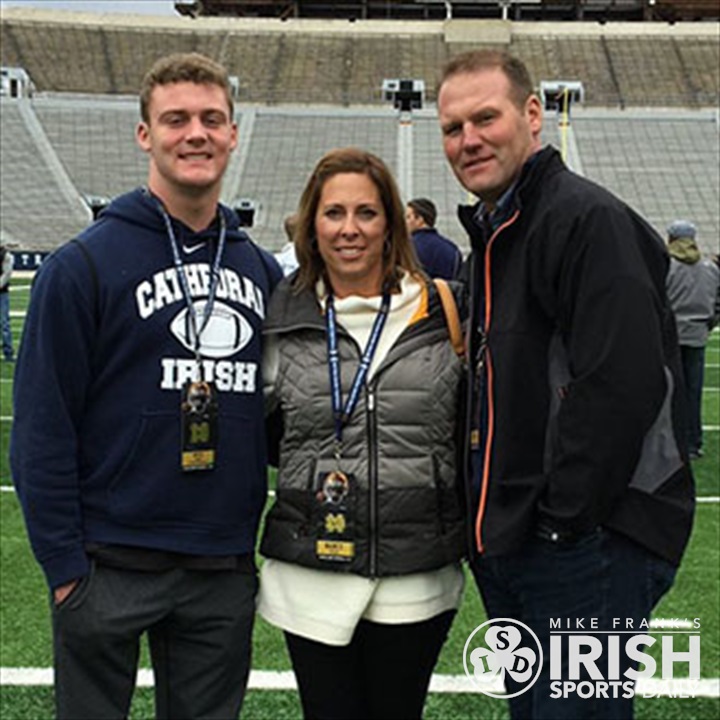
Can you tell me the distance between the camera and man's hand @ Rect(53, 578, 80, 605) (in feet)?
7.51

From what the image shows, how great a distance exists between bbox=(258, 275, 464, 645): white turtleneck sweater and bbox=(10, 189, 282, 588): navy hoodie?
0.15 metres

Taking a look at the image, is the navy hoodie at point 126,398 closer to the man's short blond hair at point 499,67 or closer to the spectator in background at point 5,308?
the man's short blond hair at point 499,67

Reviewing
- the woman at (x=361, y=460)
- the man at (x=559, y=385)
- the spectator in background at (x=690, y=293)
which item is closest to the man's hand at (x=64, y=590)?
the woman at (x=361, y=460)

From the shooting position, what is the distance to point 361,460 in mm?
2396

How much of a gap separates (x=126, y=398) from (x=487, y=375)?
802 millimetres

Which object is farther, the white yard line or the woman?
the white yard line

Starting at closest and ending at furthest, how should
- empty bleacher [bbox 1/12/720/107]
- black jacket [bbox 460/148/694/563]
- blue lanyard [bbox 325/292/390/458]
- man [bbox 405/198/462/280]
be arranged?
black jacket [bbox 460/148/694/563] → blue lanyard [bbox 325/292/390/458] → man [bbox 405/198/462/280] → empty bleacher [bbox 1/12/720/107]

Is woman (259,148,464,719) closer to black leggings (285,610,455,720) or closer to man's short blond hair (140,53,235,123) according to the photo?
black leggings (285,610,455,720)

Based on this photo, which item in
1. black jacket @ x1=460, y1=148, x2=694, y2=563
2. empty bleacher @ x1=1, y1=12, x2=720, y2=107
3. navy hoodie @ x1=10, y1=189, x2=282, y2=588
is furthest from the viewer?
empty bleacher @ x1=1, y1=12, x2=720, y2=107

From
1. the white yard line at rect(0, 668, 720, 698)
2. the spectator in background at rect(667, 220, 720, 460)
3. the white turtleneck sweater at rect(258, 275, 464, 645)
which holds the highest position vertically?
the spectator in background at rect(667, 220, 720, 460)

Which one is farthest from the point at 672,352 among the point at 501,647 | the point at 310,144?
the point at 310,144

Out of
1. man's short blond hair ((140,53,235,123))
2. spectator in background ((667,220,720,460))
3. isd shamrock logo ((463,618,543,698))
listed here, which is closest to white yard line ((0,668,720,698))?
isd shamrock logo ((463,618,543,698))

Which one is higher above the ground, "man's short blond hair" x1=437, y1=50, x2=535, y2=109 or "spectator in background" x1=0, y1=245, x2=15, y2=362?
"spectator in background" x1=0, y1=245, x2=15, y2=362

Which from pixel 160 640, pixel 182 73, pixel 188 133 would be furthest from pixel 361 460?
pixel 182 73
